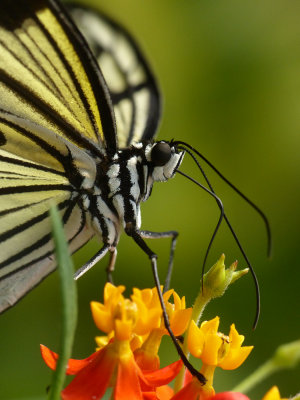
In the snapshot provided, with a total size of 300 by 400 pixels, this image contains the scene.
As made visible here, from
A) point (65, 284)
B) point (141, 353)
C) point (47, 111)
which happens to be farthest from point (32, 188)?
point (65, 284)

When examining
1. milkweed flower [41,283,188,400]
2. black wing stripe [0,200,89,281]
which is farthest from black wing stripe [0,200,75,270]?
milkweed flower [41,283,188,400]

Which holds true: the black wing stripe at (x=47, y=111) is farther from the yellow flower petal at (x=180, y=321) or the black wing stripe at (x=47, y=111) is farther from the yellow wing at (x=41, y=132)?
the yellow flower petal at (x=180, y=321)

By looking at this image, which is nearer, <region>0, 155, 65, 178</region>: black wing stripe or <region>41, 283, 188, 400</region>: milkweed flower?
<region>41, 283, 188, 400</region>: milkweed flower

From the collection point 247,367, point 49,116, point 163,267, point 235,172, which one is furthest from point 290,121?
point 49,116

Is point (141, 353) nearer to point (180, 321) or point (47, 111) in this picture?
point (180, 321)

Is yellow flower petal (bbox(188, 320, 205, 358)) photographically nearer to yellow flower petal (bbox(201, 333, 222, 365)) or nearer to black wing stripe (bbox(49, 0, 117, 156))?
yellow flower petal (bbox(201, 333, 222, 365))

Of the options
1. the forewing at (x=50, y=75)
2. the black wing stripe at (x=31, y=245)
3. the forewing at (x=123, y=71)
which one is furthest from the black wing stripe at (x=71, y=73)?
the forewing at (x=123, y=71)

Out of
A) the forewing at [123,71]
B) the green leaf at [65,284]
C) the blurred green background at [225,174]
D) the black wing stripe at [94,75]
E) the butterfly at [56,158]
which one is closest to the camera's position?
the green leaf at [65,284]
